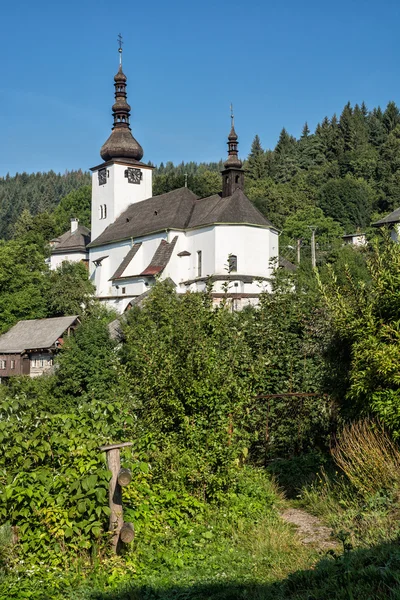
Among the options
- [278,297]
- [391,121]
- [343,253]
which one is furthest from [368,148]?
[278,297]

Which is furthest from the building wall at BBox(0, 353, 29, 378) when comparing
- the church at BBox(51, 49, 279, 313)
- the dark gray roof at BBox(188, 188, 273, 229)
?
the dark gray roof at BBox(188, 188, 273, 229)

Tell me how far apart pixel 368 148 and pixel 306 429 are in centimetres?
11406

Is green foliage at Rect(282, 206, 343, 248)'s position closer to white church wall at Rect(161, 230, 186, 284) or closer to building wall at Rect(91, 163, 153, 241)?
building wall at Rect(91, 163, 153, 241)

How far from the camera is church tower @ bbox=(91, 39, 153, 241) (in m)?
59.9

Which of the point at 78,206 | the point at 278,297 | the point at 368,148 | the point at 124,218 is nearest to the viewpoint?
the point at 278,297

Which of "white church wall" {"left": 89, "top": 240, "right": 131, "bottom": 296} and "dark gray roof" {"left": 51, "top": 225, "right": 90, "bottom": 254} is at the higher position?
"dark gray roof" {"left": 51, "top": 225, "right": 90, "bottom": 254}

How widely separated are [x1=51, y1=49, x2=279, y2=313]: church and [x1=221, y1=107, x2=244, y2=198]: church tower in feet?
0.20

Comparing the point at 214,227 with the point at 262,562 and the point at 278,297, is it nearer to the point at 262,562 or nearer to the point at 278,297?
the point at 278,297

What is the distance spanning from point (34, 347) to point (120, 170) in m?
20.5

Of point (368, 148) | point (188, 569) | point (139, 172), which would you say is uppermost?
point (368, 148)

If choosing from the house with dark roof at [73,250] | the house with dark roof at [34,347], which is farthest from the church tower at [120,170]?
the house with dark roof at [34,347]

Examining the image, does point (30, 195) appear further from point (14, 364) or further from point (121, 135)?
point (14, 364)

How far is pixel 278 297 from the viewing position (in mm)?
12945

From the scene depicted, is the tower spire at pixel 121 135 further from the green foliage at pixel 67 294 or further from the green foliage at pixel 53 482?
the green foliage at pixel 53 482
